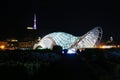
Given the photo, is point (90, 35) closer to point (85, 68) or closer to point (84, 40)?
point (84, 40)

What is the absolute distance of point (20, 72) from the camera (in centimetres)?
1822

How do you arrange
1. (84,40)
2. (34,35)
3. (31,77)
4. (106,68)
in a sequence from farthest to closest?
(34,35)
(84,40)
(106,68)
(31,77)

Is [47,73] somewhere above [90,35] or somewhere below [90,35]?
below

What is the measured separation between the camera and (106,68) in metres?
20.6

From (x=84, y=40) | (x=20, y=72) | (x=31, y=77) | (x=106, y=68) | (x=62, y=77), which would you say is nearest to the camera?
(x=62, y=77)

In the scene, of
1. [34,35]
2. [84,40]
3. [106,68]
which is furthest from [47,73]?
[34,35]

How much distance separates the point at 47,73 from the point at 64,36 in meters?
81.5

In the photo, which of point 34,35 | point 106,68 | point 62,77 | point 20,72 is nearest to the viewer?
point 62,77

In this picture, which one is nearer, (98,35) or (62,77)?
(62,77)

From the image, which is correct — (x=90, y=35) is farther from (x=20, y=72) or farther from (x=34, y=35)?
(x=34, y=35)

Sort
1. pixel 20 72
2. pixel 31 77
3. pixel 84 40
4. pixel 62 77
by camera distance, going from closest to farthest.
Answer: pixel 62 77, pixel 31 77, pixel 20 72, pixel 84 40

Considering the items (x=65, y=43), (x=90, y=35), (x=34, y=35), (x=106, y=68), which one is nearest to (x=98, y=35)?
(x=90, y=35)

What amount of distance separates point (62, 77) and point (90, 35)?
79998 mm

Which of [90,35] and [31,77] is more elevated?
[90,35]
